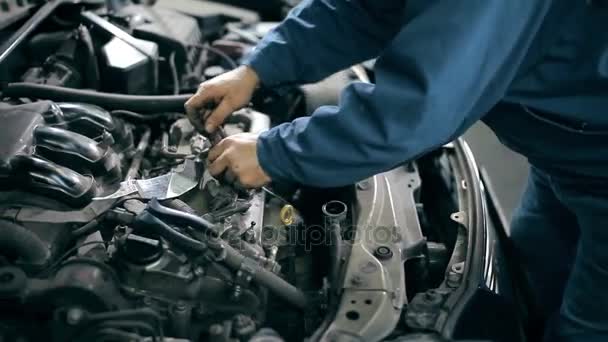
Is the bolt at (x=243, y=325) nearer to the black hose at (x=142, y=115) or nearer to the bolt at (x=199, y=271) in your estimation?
the bolt at (x=199, y=271)

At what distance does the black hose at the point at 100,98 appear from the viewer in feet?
6.16

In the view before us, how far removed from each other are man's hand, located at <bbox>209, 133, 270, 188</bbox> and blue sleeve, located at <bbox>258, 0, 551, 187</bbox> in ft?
0.29

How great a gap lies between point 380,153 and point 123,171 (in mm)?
836

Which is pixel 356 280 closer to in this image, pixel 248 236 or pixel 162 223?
pixel 248 236

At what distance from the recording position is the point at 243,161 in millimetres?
1443

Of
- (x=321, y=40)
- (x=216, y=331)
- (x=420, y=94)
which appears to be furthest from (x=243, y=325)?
(x=321, y=40)

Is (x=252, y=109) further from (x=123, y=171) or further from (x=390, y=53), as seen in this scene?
(x=390, y=53)

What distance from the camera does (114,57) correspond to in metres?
2.09

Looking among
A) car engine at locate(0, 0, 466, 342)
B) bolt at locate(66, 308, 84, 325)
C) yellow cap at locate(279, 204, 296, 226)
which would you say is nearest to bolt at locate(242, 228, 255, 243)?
car engine at locate(0, 0, 466, 342)

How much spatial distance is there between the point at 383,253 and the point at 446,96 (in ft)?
1.93

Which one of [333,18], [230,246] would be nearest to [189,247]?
[230,246]

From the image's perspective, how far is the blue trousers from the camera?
157cm

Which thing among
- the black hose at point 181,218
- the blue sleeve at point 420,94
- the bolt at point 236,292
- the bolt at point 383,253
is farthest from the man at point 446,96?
the bolt at point 383,253

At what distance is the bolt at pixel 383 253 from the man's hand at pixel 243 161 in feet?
1.24
